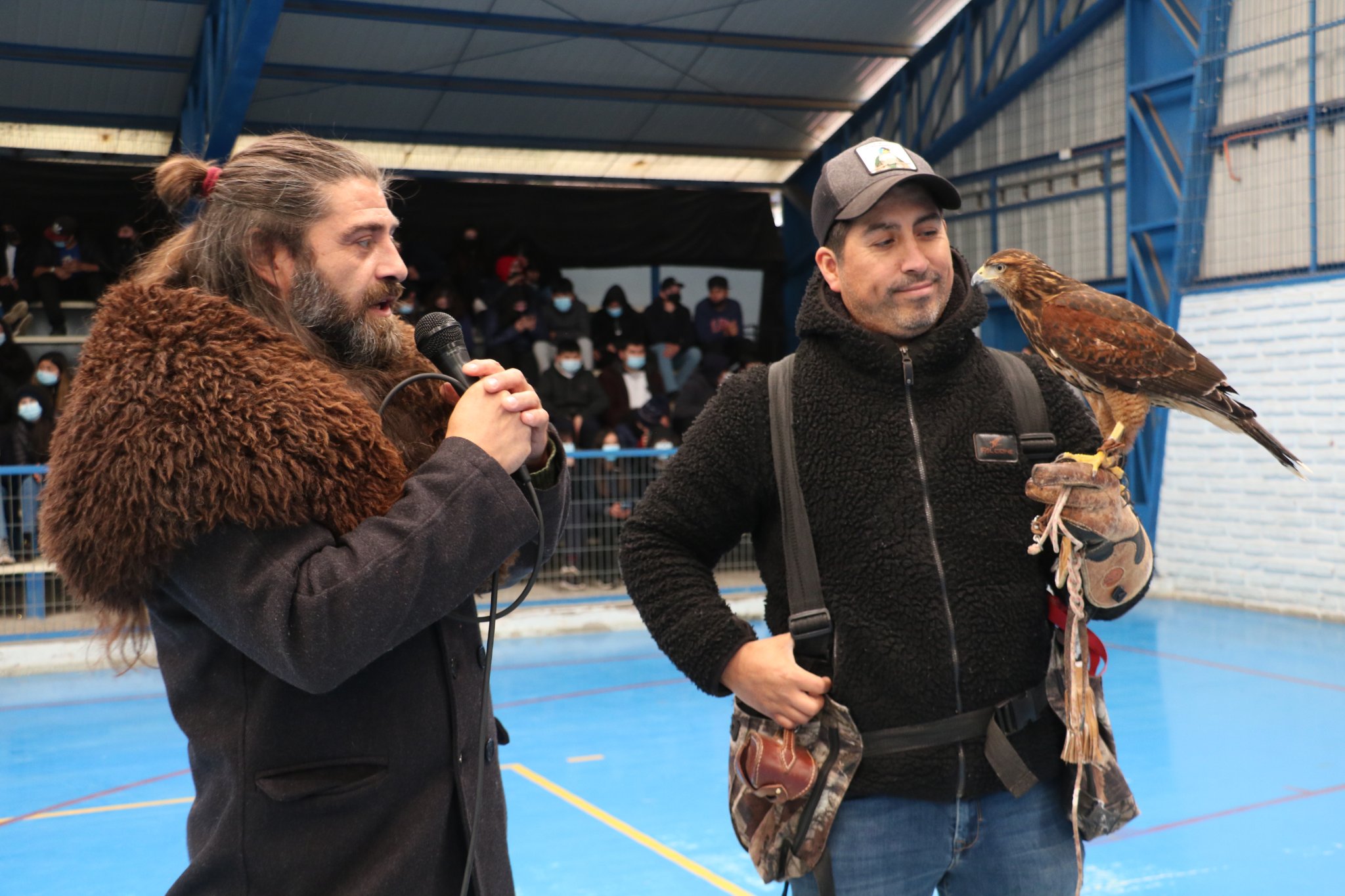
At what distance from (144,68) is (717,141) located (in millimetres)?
6082

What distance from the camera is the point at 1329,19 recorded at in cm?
781

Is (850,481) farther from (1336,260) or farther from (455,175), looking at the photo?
(455,175)

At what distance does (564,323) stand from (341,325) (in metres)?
10.4

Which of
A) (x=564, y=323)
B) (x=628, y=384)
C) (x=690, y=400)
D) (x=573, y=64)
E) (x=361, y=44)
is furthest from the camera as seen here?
(x=564, y=323)

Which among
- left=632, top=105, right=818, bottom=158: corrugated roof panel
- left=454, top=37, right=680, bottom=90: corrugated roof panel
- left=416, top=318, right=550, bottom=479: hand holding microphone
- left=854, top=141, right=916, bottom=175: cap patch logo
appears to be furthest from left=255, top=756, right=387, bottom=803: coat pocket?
left=632, top=105, right=818, bottom=158: corrugated roof panel

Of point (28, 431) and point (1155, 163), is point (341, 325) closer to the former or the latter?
point (28, 431)

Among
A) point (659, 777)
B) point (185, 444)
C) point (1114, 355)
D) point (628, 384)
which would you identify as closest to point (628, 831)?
point (659, 777)

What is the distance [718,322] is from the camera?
1288 cm

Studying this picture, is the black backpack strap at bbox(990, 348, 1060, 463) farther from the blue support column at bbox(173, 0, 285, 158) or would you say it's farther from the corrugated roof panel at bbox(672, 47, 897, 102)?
the corrugated roof panel at bbox(672, 47, 897, 102)

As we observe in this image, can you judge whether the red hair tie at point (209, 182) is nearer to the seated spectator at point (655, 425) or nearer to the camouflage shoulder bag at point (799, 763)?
the camouflage shoulder bag at point (799, 763)

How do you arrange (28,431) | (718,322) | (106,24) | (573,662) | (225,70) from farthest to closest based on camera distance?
1. (718,322)
2. (106,24)
3. (28,431)
4. (225,70)
5. (573,662)

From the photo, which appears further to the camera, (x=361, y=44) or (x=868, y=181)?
(x=361, y=44)

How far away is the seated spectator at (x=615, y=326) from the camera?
12016mm

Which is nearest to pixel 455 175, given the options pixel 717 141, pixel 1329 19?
pixel 717 141
